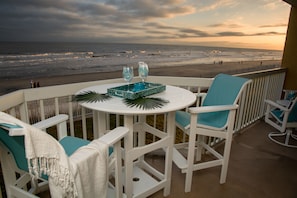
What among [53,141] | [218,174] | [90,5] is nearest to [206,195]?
[218,174]

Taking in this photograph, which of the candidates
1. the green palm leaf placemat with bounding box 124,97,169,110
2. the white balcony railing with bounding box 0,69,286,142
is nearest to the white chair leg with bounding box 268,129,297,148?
the white balcony railing with bounding box 0,69,286,142

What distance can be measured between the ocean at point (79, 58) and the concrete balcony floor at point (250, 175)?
10.5 meters

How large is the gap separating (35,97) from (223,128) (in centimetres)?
171

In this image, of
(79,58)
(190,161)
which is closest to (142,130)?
(190,161)

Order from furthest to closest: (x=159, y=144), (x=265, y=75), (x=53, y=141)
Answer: (x=265, y=75)
(x=159, y=144)
(x=53, y=141)

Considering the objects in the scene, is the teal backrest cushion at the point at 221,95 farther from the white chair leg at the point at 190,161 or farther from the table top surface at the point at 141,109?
the table top surface at the point at 141,109

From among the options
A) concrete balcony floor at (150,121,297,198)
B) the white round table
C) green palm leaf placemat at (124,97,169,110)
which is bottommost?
concrete balcony floor at (150,121,297,198)

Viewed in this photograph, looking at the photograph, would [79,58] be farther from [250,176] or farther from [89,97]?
[250,176]

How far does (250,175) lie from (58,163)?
2053 millimetres

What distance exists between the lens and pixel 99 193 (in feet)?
3.28

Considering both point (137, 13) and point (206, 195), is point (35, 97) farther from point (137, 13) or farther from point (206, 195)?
point (137, 13)

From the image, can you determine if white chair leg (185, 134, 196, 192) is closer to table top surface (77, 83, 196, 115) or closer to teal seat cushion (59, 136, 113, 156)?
table top surface (77, 83, 196, 115)

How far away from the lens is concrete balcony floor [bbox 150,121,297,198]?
1815 mm

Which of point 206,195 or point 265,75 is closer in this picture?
point 206,195
